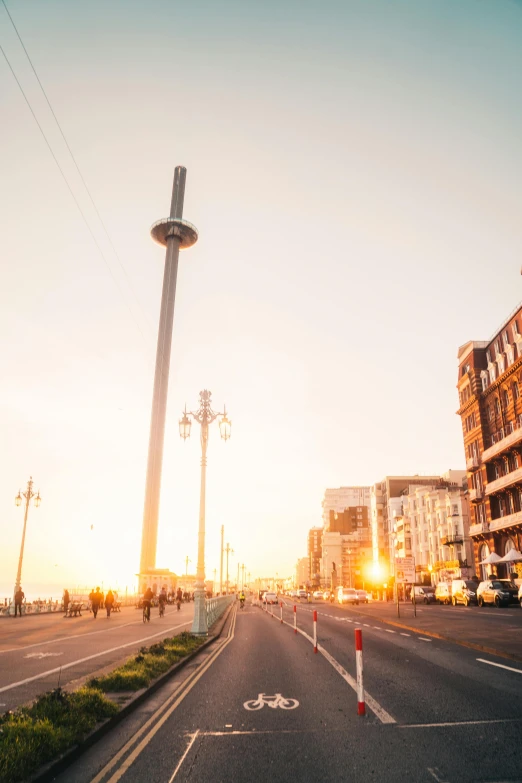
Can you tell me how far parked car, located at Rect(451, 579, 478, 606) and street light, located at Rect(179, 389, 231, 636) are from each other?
29222mm

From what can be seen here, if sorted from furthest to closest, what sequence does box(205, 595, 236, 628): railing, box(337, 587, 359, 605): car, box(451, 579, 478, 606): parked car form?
box(337, 587, 359, 605): car
box(451, 579, 478, 606): parked car
box(205, 595, 236, 628): railing

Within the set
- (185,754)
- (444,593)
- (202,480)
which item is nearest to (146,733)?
(185,754)

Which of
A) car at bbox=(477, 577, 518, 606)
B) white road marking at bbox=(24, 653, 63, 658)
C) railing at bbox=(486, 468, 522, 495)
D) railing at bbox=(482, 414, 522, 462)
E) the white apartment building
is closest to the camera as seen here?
white road marking at bbox=(24, 653, 63, 658)

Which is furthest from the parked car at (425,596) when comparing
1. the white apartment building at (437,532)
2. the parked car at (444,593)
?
the white apartment building at (437,532)

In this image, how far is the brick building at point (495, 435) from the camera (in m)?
51.4

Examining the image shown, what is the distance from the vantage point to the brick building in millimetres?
51406

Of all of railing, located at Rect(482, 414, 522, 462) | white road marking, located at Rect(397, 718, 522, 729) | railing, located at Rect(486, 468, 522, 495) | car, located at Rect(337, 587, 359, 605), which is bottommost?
car, located at Rect(337, 587, 359, 605)

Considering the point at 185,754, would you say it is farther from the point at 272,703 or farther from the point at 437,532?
the point at 437,532

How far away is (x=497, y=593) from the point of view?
36.7 m

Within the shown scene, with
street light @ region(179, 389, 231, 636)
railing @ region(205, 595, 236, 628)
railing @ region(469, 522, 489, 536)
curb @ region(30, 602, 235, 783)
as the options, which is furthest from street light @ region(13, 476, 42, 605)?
railing @ region(469, 522, 489, 536)

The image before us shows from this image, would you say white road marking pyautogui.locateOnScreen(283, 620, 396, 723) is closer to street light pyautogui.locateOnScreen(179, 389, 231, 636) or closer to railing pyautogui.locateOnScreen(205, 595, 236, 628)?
street light pyautogui.locateOnScreen(179, 389, 231, 636)

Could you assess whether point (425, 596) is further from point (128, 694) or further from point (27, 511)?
point (128, 694)

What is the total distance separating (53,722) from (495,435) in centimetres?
5728

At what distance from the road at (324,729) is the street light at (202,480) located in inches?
313
